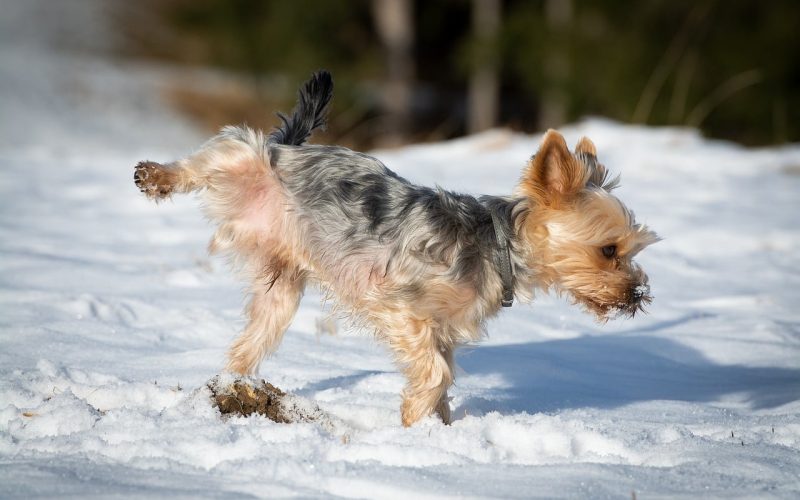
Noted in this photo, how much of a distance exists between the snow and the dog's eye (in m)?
0.82

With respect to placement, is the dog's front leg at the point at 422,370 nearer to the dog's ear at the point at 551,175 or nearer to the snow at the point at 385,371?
the snow at the point at 385,371

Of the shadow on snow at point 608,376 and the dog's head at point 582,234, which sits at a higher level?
the dog's head at point 582,234

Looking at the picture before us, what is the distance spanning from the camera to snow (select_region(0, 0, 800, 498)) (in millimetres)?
3617

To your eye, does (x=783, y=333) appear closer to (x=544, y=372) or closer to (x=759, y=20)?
(x=544, y=372)

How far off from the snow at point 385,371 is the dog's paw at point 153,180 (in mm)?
969

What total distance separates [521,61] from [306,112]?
62.8 feet

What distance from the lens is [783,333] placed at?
271 inches

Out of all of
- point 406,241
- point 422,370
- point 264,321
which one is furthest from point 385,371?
point 406,241

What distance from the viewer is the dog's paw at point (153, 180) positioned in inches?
187

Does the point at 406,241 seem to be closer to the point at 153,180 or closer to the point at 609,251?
the point at 609,251

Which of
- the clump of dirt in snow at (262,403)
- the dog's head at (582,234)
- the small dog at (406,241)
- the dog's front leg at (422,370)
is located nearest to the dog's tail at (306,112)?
the small dog at (406,241)

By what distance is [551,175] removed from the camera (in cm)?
472

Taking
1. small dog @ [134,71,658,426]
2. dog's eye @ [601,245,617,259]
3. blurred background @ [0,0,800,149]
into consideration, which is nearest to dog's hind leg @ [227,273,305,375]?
small dog @ [134,71,658,426]

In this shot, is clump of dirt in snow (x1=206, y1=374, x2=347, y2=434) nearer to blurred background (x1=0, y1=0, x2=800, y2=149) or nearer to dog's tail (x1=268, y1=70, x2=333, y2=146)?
dog's tail (x1=268, y1=70, x2=333, y2=146)
